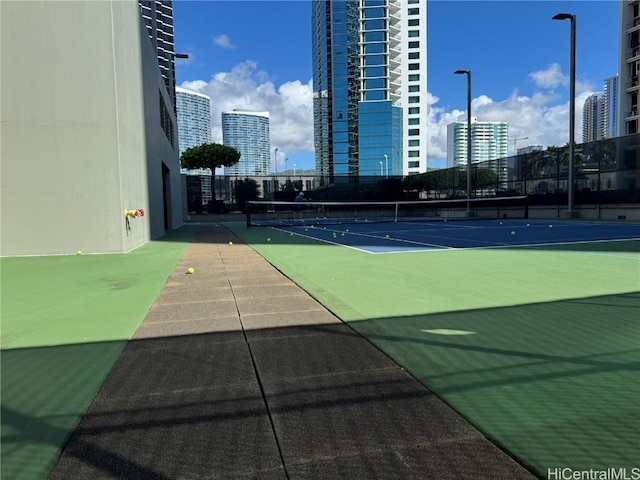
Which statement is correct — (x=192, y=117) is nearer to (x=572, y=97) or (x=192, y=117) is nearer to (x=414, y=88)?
(x=414, y=88)

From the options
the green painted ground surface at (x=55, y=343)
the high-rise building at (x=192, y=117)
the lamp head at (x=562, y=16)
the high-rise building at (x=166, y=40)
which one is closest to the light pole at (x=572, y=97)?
the lamp head at (x=562, y=16)

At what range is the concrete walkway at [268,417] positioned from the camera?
208 centimetres

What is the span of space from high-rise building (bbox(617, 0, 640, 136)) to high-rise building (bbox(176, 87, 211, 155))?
69.1 m

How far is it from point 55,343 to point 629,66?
235ft

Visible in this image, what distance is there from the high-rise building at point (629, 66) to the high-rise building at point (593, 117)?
5627cm

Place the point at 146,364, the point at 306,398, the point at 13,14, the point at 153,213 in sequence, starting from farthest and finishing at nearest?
the point at 153,213, the point at 13,14, the point at 146,364, the point at 306,398

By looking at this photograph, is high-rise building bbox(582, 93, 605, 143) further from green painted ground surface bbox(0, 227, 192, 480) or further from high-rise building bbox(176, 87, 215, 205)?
green painted ground surface bbox(0, 227, 192, 480)

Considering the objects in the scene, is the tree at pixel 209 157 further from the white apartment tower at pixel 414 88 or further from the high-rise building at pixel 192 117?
the white apartment tower at pixel 414 88

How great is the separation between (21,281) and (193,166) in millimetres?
42277

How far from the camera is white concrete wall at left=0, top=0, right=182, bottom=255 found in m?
10.9

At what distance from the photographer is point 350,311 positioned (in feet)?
16.2

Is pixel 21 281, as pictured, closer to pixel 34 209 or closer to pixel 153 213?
pixel 34 209

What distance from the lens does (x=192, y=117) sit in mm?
88250

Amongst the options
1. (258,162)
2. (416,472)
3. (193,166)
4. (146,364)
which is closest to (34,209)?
(146,364)
